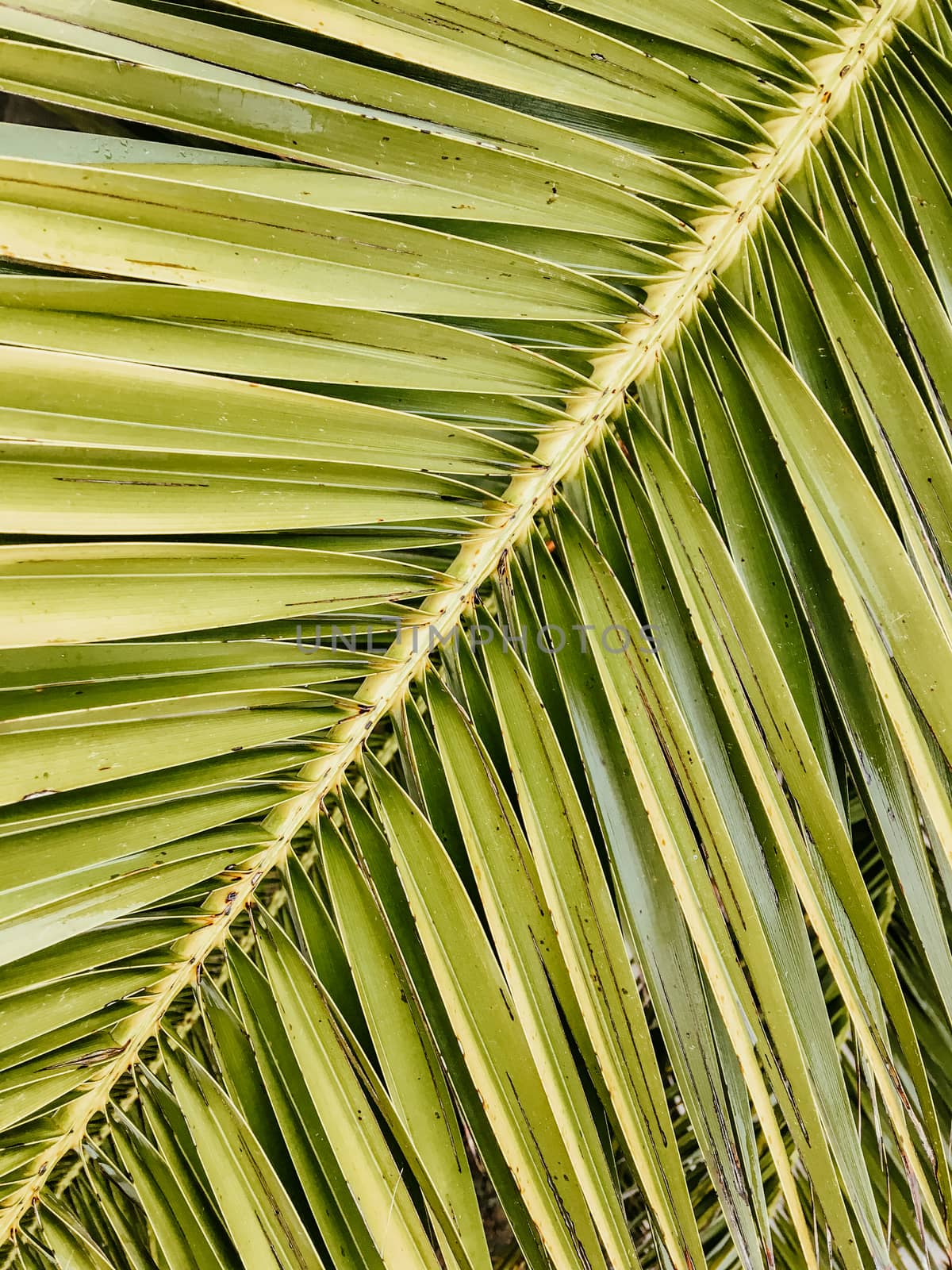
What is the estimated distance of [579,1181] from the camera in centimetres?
55

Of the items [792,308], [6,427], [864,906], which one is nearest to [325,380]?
[6,427]

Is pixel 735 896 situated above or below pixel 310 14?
below

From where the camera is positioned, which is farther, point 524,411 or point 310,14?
point 524,411

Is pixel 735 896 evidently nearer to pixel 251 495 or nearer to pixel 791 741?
pixel 791 741

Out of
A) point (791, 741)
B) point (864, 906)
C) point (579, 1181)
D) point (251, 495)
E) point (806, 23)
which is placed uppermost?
point (806, 23)

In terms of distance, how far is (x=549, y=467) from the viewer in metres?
0.58

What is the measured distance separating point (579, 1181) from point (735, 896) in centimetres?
24

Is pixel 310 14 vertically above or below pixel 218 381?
above

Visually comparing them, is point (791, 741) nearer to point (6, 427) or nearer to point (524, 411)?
point (524, 411)

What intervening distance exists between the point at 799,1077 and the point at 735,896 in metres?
0.13

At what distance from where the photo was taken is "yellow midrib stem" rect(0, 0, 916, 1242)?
0.57 meters

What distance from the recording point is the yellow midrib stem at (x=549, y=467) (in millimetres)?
570

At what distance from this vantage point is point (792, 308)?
23.3 inches

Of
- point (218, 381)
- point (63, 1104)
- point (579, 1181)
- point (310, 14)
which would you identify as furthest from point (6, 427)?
point (579, 1181)
